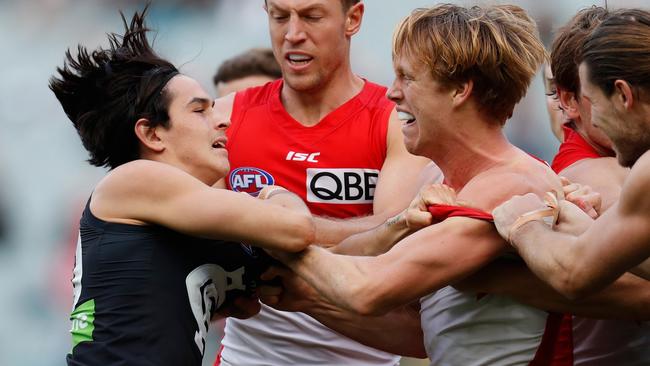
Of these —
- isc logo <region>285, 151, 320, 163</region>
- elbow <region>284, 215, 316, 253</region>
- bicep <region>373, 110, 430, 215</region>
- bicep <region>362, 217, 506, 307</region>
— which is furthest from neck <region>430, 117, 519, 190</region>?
isc logo <region>285, 151, 320, 163</region>

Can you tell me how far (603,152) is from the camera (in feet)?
16.4

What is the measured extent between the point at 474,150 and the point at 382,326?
1028 mm

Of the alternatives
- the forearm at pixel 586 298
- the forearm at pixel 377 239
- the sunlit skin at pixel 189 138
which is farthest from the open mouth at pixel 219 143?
the forearm at pixel 586 298

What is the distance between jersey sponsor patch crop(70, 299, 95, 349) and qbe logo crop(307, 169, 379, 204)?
5.03 ft

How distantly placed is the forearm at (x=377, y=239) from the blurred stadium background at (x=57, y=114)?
381 cm

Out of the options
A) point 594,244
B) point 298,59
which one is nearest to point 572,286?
point 594,244

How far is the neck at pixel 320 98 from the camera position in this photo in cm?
594

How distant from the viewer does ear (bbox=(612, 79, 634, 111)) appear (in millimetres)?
4008

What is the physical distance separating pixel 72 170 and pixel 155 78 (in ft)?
13.8

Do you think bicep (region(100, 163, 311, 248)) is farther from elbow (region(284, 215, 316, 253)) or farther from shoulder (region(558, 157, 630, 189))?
shoulder (region(558, 157, 630, 189))

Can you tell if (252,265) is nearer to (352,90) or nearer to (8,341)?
Result: (352,90)

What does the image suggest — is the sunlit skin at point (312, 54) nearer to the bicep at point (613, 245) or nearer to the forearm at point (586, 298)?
the forearm at point (586, 298)

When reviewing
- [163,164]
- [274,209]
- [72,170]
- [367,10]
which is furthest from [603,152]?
[72,170]

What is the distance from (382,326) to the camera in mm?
5281
